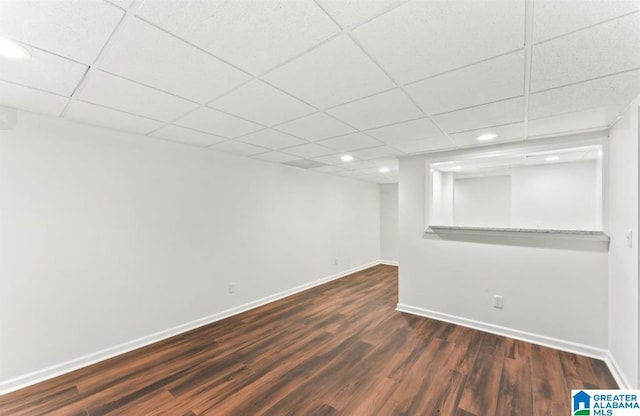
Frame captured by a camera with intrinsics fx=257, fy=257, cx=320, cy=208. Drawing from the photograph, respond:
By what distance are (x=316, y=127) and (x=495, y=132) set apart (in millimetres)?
1905

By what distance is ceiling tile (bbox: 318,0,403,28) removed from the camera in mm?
1069

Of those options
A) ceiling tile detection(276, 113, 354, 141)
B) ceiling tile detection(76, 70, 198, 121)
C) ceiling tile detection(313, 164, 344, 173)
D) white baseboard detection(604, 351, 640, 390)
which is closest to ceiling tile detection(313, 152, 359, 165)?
ceiling tile detection(313, 164, 344, 173)

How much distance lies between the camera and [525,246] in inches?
120

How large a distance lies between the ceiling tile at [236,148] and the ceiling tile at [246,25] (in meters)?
1.85

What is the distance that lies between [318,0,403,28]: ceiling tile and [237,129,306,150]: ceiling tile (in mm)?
1661

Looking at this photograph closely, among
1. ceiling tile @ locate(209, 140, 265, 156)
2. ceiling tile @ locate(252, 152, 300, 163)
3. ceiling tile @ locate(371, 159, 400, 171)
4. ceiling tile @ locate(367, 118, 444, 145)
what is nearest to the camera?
ceiling tile @ locate(367, 118, 444, 145)

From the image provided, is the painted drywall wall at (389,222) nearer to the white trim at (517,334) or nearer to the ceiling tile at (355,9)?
the white trim at (517,334)

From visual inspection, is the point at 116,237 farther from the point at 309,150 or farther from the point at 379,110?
the point at 379,110

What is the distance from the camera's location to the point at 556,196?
13.3 feet

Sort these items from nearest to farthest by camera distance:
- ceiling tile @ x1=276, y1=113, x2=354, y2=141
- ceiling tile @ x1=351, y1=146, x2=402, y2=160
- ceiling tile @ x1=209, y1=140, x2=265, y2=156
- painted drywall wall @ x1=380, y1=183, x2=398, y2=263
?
ceiling tile @ x1=276, y1=113, x2=354, y2=141 < ceiling tile @ x1=209, y1=140, x2=265, y2=156 < ceiling tile @ x1=351, y1=146, x2=402, y2=160 < painted drywall wall @ x1=380, y1=183, x2=398, y2=263

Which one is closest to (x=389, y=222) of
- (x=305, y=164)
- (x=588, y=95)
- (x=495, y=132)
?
(x=305, y=164)

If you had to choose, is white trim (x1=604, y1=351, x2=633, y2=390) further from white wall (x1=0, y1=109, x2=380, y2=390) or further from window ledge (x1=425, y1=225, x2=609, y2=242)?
white wall (x1=0, y1=109, x2=380, y2=390)

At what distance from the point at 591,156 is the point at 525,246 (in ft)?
5.94

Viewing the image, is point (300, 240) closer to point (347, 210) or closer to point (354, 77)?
point (347, 210)
